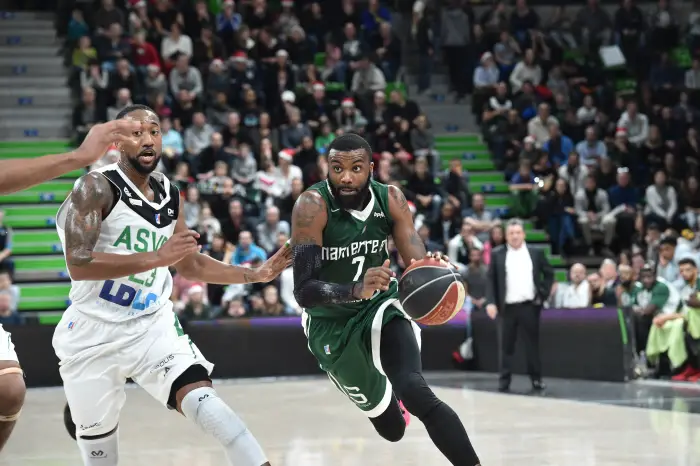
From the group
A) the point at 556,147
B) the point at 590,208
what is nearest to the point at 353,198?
the point at 590,208

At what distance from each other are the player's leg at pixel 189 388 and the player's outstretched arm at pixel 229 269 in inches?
16.7

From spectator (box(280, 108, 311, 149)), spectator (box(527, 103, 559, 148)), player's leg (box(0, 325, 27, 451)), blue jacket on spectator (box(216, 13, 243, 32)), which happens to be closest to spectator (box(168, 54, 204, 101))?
spectator (box(280, 108, 311, 149))

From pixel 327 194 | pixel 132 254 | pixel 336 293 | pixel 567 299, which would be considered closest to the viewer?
pixel 132 254

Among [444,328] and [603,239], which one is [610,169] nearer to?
[603,239]

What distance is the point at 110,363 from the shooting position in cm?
582

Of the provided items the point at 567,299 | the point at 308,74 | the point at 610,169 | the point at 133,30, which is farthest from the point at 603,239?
the point at 133,30

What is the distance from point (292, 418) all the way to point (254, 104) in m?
8.75

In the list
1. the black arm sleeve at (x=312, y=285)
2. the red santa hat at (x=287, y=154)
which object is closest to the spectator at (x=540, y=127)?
the red santa hat at (x=287, y=154)

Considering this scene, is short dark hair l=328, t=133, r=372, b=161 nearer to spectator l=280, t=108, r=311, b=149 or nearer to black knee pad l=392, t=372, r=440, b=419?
black knee pad l=392, t=372, r=440, b=419

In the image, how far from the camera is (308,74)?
778 inches

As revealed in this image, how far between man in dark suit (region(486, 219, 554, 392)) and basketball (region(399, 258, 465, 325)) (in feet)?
25.1

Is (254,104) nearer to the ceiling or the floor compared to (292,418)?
nearer to the ceiling

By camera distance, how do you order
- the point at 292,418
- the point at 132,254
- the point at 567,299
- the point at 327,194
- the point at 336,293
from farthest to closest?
the point at 567,299 < the point at 292,418 < the point at 327,194 < the point at 336,293 < the point at 132,254

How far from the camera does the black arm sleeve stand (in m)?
6.04
